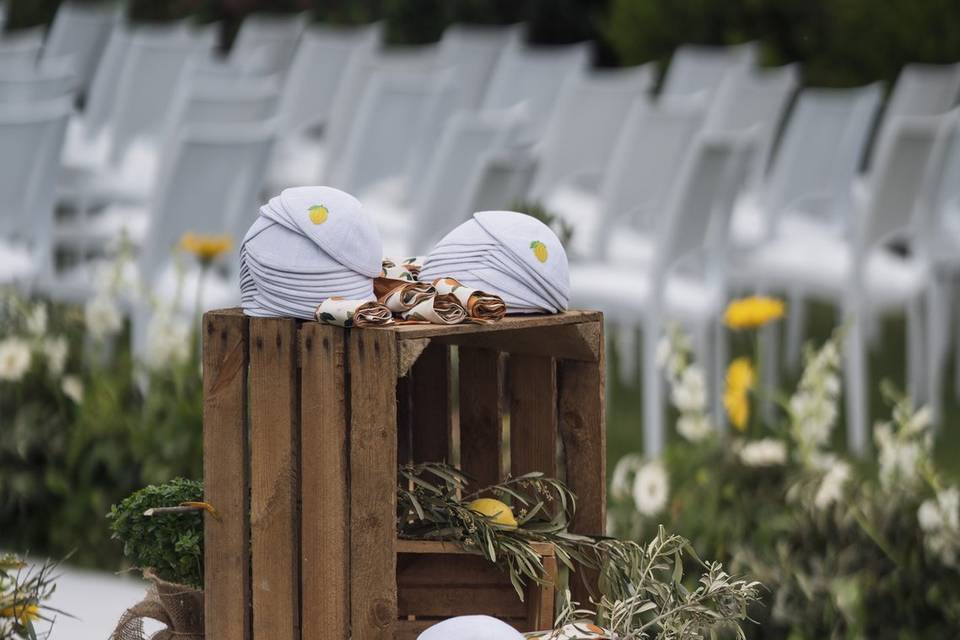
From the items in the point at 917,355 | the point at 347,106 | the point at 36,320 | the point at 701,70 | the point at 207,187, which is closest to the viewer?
the point at 36,320

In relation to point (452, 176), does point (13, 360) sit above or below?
below

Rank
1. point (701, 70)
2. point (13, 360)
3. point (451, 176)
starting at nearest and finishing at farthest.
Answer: point (13, 360), point (451, 176), point (701, 70)

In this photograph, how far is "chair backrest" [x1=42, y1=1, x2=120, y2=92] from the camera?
9.15 meters

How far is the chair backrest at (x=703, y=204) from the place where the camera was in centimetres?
414

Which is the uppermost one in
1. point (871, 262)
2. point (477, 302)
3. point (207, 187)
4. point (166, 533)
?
point (207, 187)

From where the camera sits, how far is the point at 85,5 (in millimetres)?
13359

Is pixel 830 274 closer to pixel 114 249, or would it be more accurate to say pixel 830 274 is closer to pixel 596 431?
pixel 114 249

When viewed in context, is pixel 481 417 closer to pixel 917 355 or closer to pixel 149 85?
pixel 917 355

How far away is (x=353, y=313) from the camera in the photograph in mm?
1576

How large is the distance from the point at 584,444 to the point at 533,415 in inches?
3.1

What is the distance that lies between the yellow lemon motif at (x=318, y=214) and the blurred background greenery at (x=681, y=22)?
22.9 ft

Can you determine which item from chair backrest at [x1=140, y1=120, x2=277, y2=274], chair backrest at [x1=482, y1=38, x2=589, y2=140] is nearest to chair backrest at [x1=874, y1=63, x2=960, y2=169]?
chair backrest at [x1=482, y1=38, x2=589, y2=140]

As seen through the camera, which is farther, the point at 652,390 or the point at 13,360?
the point at 652,390

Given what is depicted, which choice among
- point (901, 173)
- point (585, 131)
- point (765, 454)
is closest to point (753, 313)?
point (765, 454)
